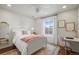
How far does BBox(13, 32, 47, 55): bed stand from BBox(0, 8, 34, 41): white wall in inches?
6.3

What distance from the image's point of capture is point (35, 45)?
1470 millimetres

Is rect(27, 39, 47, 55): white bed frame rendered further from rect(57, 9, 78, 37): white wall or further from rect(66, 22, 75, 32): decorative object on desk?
rect(66, 22, 75, 32): decorative object on desk

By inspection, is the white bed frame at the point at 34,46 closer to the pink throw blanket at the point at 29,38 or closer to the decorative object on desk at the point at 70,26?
the pink throw blanket at the point at 29,38

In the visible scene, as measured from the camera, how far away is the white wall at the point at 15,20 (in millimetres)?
1386

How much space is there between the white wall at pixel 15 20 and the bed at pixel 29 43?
160 mm

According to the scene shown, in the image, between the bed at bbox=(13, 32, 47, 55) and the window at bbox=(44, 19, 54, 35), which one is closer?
the bed at bbox=(13, 32, 47, 55)

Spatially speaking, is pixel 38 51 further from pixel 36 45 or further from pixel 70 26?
pixel 70 26

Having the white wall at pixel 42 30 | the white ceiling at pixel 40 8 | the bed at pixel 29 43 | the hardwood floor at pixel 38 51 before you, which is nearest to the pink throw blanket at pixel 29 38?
the bed at pixel 29 43

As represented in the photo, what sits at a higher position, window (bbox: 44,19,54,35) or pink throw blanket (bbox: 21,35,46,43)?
window (bbox: 44,19,54,35)

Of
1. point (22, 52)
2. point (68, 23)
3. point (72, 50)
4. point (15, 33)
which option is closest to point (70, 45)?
point (72, 50)

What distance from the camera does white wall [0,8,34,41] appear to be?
1386 mm

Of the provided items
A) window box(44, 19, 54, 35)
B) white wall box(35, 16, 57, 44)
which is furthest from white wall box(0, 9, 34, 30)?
window box(44, 19, 54, 35)

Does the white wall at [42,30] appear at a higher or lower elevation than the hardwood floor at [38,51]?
higher

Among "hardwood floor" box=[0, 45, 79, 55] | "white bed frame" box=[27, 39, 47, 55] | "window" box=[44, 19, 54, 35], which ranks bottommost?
"hardwood floor" box=[0, 45, 79, 55]
